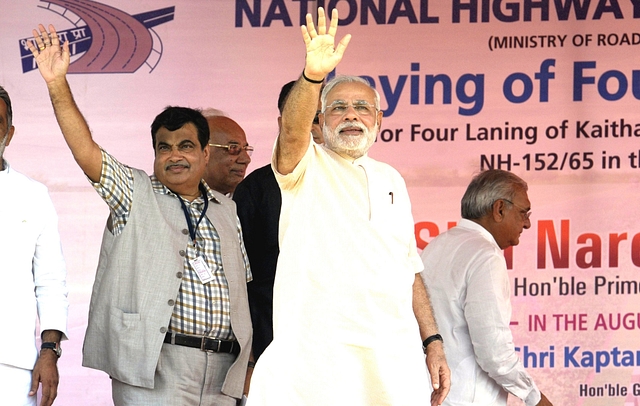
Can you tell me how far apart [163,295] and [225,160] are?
1301 mm

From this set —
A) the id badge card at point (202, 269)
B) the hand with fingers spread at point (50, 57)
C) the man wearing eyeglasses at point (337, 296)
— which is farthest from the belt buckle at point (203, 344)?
the hand with fingers spread at point (50, 57)

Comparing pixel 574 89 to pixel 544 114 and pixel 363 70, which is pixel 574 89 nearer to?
pixel 544 114

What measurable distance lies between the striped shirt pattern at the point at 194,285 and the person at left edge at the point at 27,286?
268mm

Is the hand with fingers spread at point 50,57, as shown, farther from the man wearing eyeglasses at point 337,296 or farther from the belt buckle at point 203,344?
the belt buckle at point 203,344

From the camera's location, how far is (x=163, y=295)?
3.68 m

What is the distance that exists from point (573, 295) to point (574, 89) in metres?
1.12

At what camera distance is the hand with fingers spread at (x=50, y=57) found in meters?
3.42

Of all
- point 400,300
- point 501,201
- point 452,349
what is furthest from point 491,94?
point 400,300

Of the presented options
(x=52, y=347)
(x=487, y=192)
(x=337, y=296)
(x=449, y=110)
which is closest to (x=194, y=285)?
(x=52, y=347)

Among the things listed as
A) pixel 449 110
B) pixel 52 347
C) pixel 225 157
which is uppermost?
pixel 449 110

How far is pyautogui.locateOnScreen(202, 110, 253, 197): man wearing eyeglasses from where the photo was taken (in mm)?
4820

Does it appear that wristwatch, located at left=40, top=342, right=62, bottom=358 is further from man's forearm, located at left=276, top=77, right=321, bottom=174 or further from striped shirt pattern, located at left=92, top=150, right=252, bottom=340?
man's forearm, located at left=276, top=77, right=321, bottom=174

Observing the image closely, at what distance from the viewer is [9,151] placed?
577 centimetres

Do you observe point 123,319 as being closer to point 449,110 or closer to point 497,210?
point 497,210
